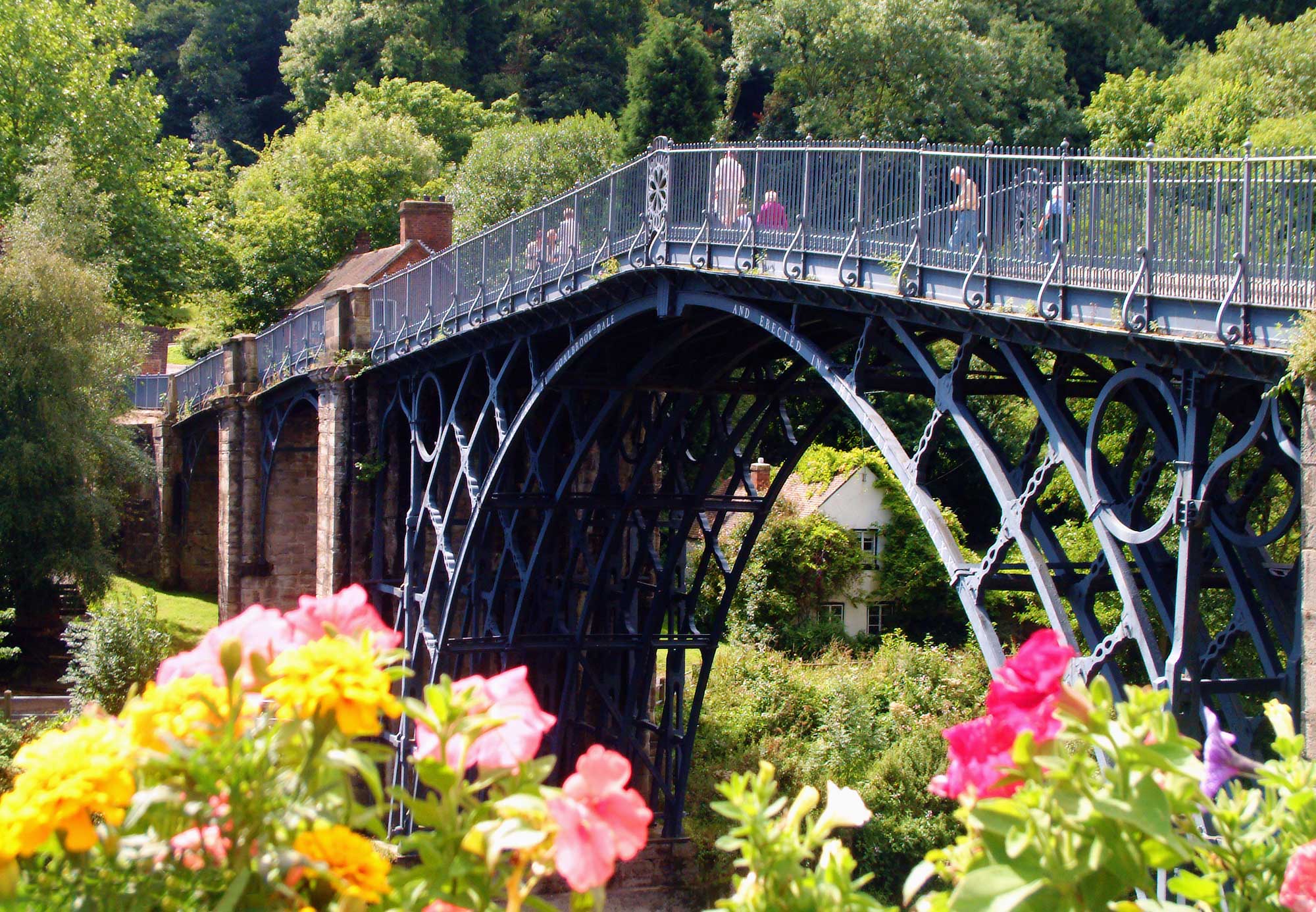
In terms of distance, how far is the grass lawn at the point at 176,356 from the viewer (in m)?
51.1

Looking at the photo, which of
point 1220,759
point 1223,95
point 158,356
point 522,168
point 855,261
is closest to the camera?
point 1220,759

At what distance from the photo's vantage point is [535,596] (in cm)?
1894

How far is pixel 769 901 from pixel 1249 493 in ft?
21.9

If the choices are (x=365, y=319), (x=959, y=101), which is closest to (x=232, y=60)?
(x=959, y=101)

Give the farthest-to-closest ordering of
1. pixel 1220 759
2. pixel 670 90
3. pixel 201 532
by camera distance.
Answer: pixel 670 90, pixel 201 532, pixel 1220 759

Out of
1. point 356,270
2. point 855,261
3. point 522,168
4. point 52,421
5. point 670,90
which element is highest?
point 670,90

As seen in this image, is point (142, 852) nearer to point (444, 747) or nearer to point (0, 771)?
point (444, 747)

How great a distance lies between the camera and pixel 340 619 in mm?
2283

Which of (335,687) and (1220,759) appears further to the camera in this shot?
(1220,759)

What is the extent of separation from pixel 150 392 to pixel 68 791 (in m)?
37.6

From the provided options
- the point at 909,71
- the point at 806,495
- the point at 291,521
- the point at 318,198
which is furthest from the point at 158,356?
the point at 909,71

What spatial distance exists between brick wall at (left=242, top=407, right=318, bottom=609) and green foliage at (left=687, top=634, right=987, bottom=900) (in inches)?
304

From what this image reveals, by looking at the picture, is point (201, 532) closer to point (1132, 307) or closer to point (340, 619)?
point (1132, 307)

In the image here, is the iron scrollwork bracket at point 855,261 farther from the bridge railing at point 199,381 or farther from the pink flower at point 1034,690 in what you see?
the bridge railing at point 199,381
